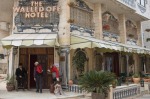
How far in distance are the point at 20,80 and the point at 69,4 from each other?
578cm

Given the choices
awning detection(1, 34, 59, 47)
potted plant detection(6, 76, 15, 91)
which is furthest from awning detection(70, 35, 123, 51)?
potted plant detection(6, 76, 15, 91)

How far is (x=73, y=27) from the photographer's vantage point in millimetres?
14617

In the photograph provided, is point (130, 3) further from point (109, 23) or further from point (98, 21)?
point (98, 21)

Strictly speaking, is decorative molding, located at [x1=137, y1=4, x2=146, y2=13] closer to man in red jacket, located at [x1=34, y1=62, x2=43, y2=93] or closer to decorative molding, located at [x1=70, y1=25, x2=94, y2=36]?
decorative molding, located at [x1=70, y1=25, x2=94, y2=36]

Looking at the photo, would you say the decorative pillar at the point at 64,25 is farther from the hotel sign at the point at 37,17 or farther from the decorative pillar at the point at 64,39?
the hotel sign at the point at 37,17

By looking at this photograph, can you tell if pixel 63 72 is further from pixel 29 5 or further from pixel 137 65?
pixel 137 65

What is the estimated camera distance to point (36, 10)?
1438 cm

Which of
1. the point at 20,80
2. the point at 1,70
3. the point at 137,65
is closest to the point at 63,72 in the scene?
the point at 20,80

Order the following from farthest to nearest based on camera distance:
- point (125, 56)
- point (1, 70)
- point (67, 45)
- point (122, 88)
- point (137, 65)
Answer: point (1, 70) < point (137, 65) < point (125, 56) < point (67, 45) < point (122, 88)

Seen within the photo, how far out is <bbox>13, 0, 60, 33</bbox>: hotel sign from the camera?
14281mm

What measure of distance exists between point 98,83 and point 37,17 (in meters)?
6.57

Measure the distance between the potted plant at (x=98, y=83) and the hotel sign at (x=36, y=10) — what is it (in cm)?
587

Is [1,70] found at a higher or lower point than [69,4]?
lower

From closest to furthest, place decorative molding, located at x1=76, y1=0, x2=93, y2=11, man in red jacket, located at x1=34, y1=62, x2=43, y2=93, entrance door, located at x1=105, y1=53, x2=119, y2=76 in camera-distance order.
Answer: man in red jacket, located at x1=34, y1=62, x2=43, y2=93
decorative molding, located at x1=76, y1=0, x2=93, y2=11
entrance door, located at x1=105, y1=53, x2=119, y2=76
